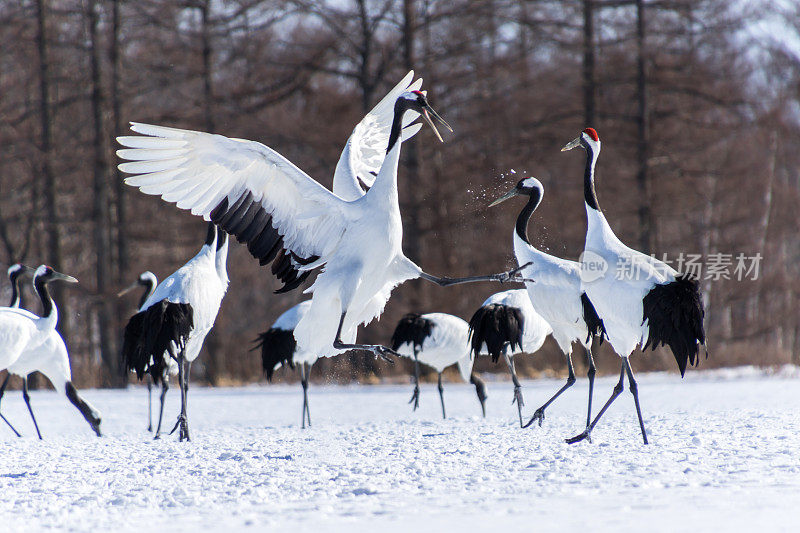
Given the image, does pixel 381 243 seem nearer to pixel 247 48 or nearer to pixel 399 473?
pixel 399 473

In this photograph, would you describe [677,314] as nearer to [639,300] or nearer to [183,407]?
[639,300]

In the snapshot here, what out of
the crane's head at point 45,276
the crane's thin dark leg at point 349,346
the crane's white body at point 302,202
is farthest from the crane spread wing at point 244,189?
the crane's head at point 45,276

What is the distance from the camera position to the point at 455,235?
1766 centimetres

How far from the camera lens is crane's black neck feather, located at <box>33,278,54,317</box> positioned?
31.1ft

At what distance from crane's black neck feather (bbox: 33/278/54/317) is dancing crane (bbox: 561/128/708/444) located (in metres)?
5.67

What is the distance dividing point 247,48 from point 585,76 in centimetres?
660

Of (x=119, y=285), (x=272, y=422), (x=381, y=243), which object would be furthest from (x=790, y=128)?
(x=381, y=243)

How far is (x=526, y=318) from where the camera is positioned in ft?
28.8

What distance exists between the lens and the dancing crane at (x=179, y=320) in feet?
25.8

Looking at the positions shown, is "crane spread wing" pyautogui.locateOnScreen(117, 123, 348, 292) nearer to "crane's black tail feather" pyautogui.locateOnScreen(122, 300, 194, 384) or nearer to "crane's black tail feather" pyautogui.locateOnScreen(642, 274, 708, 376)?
"crane's black tail feather" pyautogui.locateOnScreen(122, 300, 194, 384)

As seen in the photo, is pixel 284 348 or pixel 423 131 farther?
pixel 423 131

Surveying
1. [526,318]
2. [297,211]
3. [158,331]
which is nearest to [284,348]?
[158,331]

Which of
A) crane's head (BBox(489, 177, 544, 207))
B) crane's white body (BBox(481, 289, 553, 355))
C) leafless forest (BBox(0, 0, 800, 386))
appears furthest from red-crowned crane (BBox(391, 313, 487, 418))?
leafless forest (BBox(0, 0, 800, 386))

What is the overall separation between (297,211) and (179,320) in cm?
208
